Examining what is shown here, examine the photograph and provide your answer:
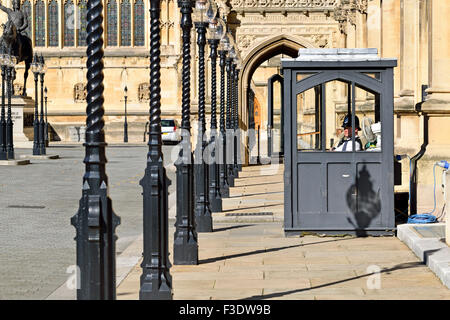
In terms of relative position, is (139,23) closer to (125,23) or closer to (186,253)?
(125,23)

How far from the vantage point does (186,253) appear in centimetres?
962

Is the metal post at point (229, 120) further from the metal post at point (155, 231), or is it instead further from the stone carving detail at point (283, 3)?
the metal post at point (155, 231)

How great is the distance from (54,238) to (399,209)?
517cm

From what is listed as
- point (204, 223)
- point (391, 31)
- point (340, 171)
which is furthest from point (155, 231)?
point (391, 31)

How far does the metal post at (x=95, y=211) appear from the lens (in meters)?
5.16

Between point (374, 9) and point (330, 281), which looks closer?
point (330, 281)

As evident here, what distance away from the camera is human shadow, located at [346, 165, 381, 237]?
11578mm

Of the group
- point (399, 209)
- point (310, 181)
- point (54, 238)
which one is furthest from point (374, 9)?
point (54, 238)

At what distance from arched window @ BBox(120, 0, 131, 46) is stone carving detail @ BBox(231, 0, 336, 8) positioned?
35504 mm

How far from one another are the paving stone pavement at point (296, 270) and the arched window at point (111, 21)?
54853mm

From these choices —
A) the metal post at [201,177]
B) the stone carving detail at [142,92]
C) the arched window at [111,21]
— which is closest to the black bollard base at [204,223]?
the metal post at [201,177]

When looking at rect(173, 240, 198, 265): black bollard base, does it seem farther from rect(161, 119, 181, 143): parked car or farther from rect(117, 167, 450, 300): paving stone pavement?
rect(161, 119, 181, 143): parked car
